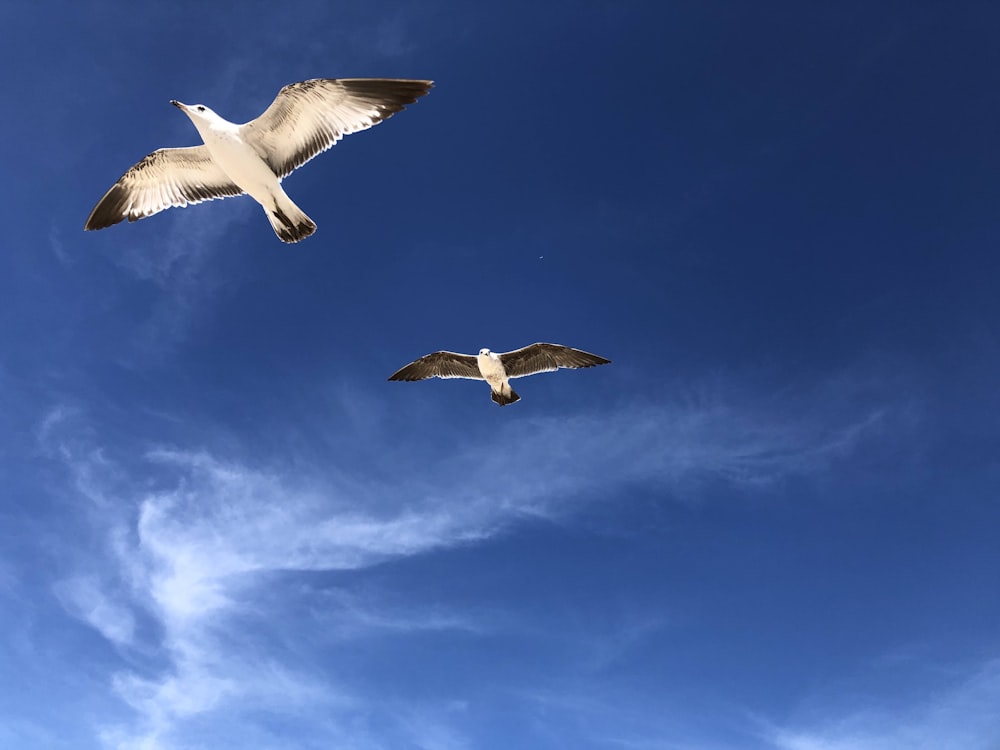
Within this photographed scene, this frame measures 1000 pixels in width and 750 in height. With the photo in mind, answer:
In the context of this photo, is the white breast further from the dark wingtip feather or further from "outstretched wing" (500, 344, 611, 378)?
the dark wingtip feather

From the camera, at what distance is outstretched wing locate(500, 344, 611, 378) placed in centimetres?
2888

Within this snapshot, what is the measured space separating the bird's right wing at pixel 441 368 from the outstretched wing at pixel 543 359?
1.26m

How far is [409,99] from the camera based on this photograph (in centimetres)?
1670

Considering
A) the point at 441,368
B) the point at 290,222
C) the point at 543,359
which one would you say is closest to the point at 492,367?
the point at 543,359

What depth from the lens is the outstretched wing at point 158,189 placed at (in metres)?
20.3

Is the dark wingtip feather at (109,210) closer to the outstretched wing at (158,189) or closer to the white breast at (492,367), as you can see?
the outstretched wing at (158,189)

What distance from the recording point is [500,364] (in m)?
28.6

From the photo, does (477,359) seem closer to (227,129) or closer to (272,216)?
(272,216)

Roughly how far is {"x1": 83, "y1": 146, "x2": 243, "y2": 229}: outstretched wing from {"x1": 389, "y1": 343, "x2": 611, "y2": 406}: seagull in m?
10.9

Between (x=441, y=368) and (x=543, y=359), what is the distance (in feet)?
12.4

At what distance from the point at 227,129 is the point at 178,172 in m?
2.86

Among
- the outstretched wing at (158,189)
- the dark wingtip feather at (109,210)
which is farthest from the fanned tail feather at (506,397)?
the dark wingtip feather at (109,210)

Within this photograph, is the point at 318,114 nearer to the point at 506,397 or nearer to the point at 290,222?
the point at 290,222

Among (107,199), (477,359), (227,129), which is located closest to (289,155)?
(227,129)
